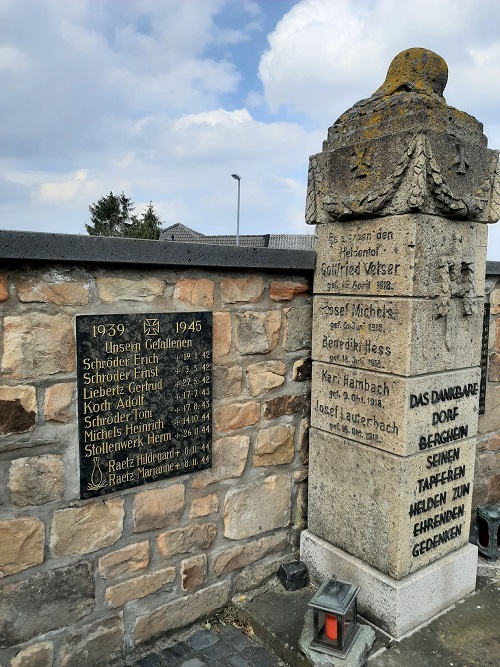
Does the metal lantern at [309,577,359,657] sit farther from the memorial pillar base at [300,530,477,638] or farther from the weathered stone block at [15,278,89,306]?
the weathered stone block at [15,278,89,306]

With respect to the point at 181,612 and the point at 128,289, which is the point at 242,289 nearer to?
the point at 128,289

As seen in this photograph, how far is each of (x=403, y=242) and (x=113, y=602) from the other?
207 centimetres

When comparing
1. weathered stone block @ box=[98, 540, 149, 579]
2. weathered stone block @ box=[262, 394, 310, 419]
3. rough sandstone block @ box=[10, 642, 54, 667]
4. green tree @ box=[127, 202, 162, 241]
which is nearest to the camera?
rough sandstone block @ box=[10, 642, 54, 667]

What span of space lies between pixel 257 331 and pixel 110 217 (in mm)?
25191

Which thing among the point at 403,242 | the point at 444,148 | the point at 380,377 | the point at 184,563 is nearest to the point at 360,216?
the point at 403,242

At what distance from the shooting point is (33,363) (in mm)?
2059

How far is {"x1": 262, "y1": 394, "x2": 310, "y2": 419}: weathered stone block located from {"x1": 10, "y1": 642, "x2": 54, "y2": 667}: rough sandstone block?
1410 millimetres

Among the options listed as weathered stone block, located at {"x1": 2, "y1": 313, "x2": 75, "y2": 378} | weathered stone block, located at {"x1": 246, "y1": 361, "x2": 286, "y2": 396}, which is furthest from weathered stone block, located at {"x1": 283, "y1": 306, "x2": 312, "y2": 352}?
weathered stone block, located at {"x1": 2, "y1": 313, "x2": 75, "y2": 378}

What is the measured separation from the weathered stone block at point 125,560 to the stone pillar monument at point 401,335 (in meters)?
0.99

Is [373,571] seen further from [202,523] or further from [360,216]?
[360,216]

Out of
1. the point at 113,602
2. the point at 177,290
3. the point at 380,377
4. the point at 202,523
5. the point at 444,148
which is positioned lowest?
the point at 113,602

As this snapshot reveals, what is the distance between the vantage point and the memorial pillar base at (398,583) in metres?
2.47

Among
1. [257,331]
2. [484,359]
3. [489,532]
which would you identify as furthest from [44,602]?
[484,359]

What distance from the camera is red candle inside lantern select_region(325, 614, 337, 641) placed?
7.43 ft
